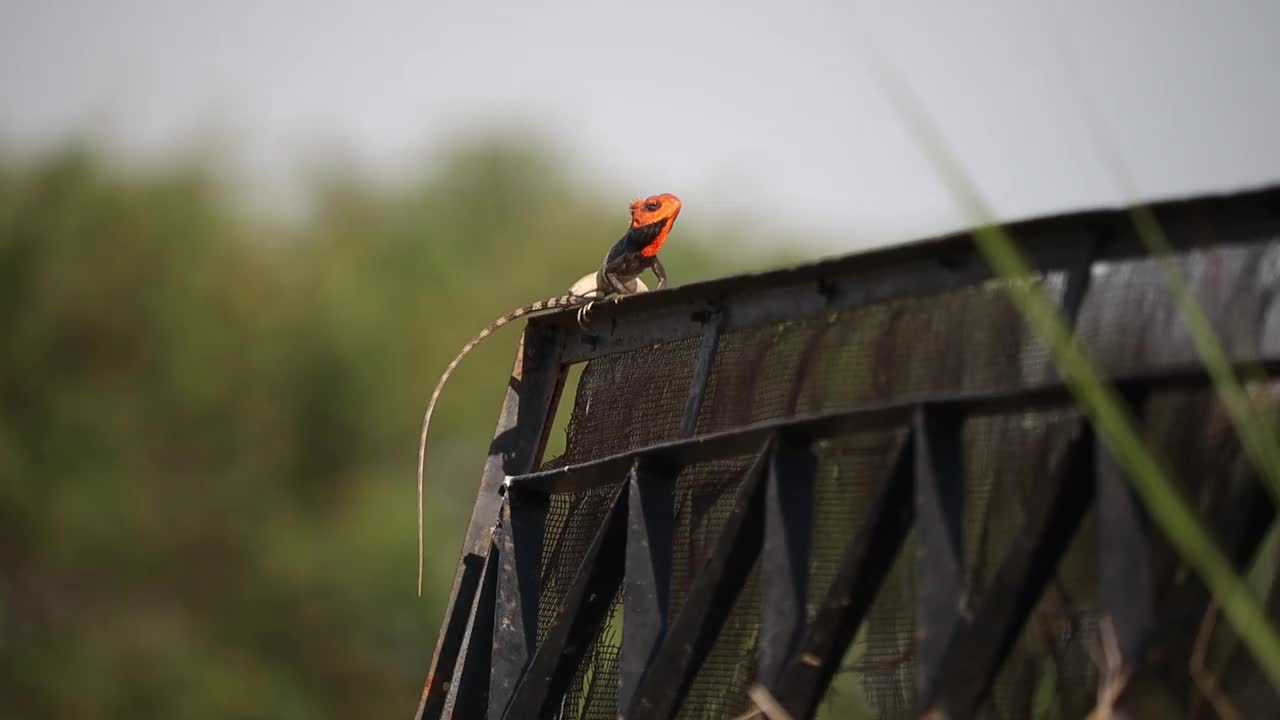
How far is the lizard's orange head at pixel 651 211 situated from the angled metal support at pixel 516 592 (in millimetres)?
3071

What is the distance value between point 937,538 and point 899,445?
1.22ft

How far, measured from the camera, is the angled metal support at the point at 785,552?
3.94 m

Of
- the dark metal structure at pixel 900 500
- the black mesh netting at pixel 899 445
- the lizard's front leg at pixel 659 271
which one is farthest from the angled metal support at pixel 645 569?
the lizard's front leg at pixel 659 271

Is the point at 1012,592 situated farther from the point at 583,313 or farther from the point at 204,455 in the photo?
the point at 204,455

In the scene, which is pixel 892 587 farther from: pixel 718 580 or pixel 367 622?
pixel 367 622

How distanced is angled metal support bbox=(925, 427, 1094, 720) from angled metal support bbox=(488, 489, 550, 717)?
1870 mm

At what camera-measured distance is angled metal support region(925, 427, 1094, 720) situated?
3.48 m

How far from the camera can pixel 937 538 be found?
3.57 metres

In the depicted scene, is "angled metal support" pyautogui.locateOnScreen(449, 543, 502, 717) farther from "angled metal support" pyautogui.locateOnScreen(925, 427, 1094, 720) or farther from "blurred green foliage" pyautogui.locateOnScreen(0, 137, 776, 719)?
"blurred green foliage" pyautogui.locateOnScreen(0, 137, 776, 719)

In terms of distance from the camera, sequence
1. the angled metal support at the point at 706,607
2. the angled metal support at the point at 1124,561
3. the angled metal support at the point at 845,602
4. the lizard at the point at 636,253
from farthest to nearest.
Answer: the lizard at the point at 636,253, the angled metal support at the point at 706,607, the angled metal support at the point at 845,602, the angled metal support at the point at 1124,561

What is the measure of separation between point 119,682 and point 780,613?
2474 centimetres

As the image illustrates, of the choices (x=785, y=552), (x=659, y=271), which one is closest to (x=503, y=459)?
(x=785, y=552)

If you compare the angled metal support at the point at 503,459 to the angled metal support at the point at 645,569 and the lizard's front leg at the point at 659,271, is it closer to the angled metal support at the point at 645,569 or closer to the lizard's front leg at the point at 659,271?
the angled metal support at the point at 645,569

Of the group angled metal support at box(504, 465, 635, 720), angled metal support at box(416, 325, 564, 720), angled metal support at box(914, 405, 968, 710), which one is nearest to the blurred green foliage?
angled metal support at box(416, 325, 564, 720)
